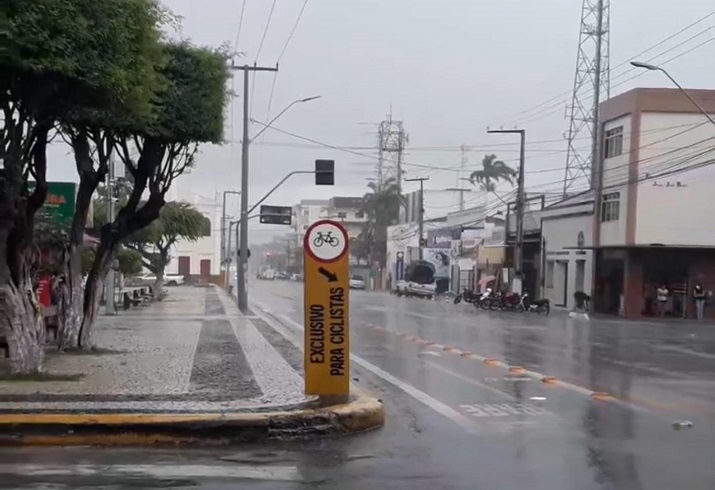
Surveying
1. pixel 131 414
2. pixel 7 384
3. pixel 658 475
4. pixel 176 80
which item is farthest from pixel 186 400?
pixel 176 80

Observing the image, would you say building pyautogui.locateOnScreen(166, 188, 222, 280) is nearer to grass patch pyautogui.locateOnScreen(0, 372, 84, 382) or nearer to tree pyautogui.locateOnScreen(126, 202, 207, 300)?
tree pyautogui.locateOnScreen(126, 202, 207, 300)

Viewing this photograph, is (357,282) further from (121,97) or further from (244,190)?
(121,97)

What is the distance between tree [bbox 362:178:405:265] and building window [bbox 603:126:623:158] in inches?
2184

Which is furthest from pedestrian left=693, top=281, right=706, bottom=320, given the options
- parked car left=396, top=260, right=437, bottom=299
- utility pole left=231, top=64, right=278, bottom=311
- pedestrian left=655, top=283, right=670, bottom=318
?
parked car left=396, top=260, right=437, bottom=299

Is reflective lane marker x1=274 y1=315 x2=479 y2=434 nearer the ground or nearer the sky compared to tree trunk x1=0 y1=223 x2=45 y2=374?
nearer the ground

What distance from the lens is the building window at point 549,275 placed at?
58.8 meters

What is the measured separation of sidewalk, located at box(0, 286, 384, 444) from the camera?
35.0 feet

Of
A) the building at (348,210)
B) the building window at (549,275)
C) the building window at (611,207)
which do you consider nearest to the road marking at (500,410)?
the building window at (611,207)

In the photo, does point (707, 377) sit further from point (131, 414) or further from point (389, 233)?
point (389, 233)

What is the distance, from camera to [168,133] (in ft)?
59.8

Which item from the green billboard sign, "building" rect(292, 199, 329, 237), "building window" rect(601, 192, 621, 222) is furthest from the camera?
"building" rect(292, 199, 329, 237)

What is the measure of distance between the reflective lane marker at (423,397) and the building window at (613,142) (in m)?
30.8

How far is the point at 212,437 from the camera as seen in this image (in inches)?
422

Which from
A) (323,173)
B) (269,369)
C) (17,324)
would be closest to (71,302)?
(269,369)
